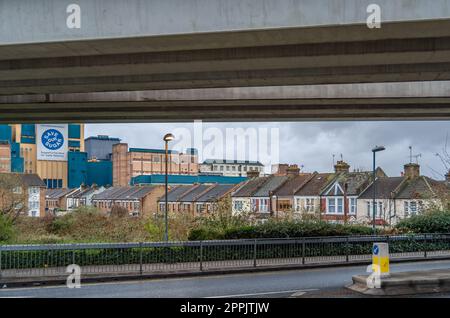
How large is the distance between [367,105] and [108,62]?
32.0 feet

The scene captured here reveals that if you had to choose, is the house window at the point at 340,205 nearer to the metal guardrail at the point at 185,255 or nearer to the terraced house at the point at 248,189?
the terraced house at the point at 248,189

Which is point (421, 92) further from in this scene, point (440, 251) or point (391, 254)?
point (440, 251)

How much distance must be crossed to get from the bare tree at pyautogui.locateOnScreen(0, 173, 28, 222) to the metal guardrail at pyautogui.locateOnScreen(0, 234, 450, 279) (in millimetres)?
13875

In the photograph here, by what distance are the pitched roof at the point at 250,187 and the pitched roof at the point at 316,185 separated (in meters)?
5.77

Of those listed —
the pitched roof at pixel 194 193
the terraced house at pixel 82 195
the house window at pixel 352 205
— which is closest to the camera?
the house window at pixel 352 205

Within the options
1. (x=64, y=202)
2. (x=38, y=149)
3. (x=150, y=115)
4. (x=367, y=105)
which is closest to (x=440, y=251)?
(x=367, y=105)

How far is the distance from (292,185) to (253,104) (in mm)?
41552

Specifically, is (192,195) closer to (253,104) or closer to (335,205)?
→ (335,205)

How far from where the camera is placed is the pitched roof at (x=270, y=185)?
5970 centimetres

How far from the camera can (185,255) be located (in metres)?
18.8

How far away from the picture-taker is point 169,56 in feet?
42.3

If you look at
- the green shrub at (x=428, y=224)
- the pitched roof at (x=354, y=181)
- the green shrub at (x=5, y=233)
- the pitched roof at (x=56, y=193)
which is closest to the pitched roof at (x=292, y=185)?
the pitched roof at (x=354, y=181)

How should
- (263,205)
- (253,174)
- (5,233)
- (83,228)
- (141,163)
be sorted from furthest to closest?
(141,163) < (253,174) < (263,205) < (83,228) < (5,233)

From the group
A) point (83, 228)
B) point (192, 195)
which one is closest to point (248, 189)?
point (192, 195)
